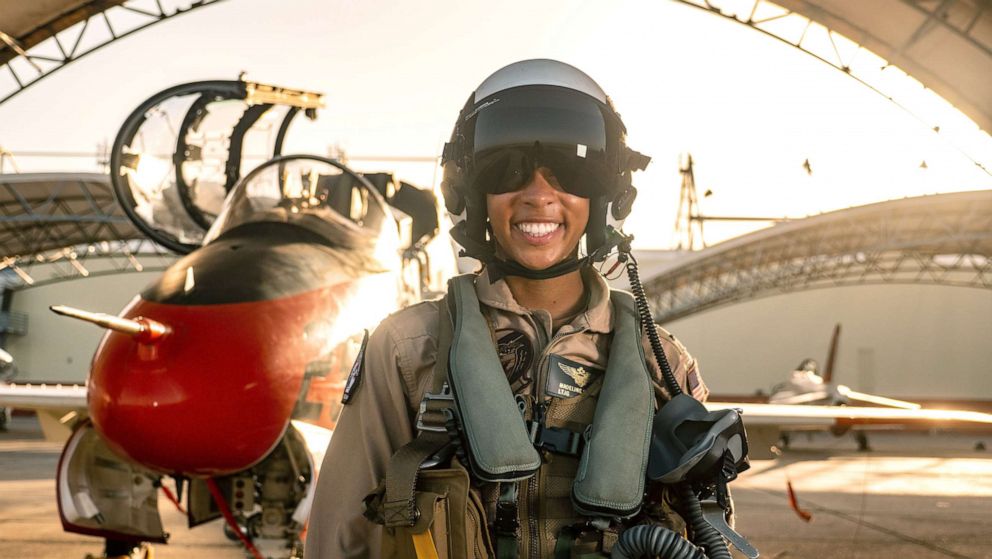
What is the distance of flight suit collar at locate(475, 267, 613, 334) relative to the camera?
1.96 m

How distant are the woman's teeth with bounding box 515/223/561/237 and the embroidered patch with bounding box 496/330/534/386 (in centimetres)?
22

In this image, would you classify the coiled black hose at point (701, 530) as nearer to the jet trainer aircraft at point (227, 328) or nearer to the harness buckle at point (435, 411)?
the harness buckle at point (435, 411)

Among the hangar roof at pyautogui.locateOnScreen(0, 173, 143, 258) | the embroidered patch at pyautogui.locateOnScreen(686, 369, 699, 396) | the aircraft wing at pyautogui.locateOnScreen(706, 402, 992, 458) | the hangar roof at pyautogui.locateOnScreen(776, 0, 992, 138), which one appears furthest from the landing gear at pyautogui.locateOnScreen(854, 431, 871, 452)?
the embroidered patch at pyautogui.locateOnScreen(686, 369, 699, 396)

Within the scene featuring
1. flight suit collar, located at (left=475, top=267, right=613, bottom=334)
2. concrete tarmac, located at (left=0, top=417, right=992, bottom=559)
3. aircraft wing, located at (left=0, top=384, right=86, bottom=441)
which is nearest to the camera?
flight suit collar, located at (left=475, top=267, right=613, bottom=334)

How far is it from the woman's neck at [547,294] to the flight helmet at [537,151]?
7 cm

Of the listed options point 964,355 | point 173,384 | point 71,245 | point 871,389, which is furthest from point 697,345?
point 173,384

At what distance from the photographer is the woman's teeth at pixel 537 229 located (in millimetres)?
1939

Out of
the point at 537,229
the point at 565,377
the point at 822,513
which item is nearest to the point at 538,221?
the point at 537,229

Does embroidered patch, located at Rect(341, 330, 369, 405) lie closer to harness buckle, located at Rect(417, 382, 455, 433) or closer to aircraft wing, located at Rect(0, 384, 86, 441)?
harness buckle, located at Rect(417, 382, 455, 433)

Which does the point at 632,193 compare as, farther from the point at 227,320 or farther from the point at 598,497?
the point at 227,320

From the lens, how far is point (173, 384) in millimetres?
3885

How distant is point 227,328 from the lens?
4039 millimetres

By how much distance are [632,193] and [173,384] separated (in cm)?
257

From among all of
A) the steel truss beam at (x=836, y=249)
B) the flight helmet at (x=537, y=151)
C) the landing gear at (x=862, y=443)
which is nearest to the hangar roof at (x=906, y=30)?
the steel truss beam at (x=836, y=249)
